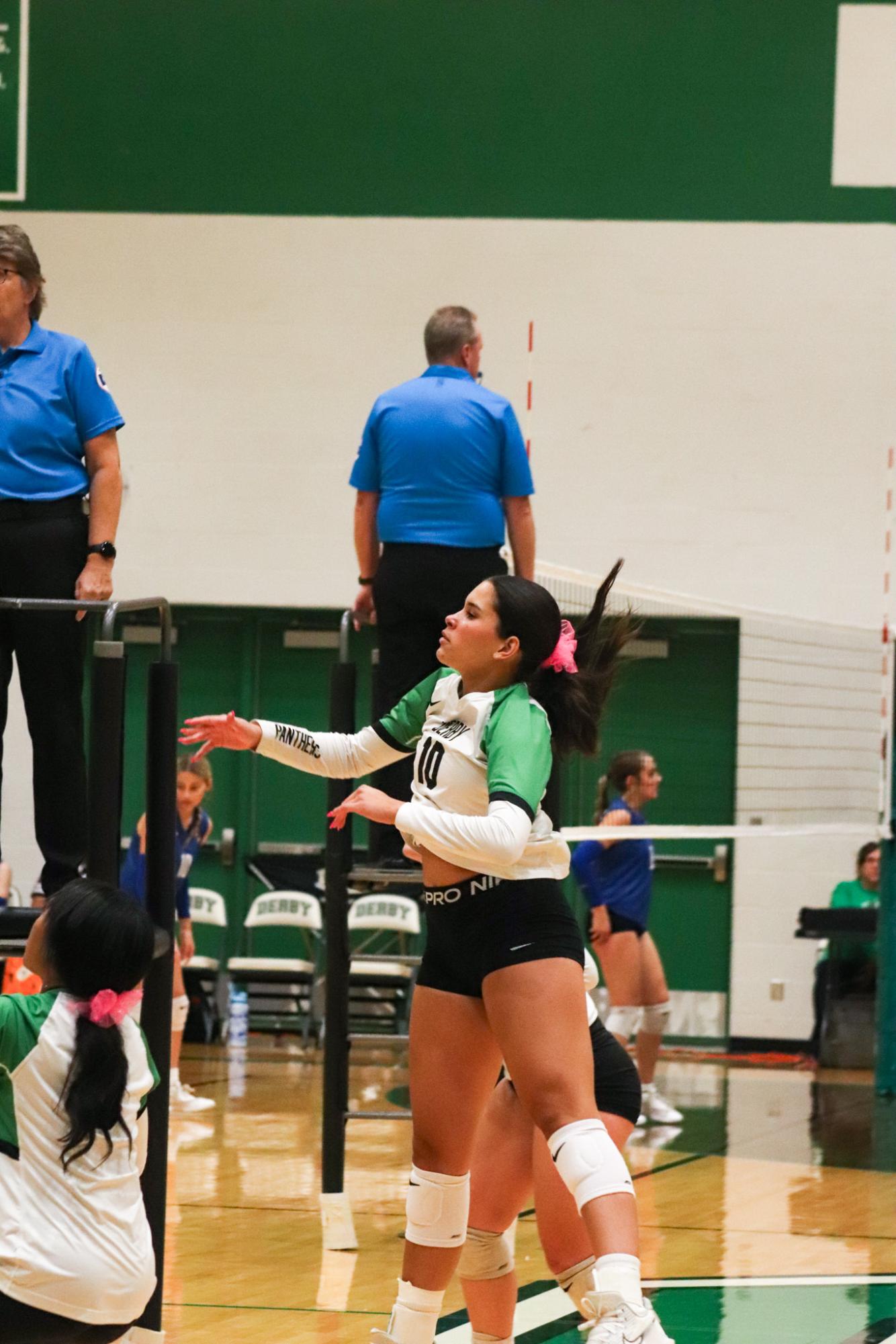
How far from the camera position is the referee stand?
12.8 feet

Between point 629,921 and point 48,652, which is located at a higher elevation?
point 48,652

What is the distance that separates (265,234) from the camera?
540 inches

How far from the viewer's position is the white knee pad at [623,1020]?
9.89 meters

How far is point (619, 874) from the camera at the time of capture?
9953 millimetres

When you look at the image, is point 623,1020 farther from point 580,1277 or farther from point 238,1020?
point 580,1277

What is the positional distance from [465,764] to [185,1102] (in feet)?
21.0

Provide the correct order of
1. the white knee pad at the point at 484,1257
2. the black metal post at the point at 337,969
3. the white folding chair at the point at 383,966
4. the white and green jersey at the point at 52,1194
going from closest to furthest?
the white and green jersey at the point at 52,1194 → the white knee pad at the point at 484,1257 → the black metal post at the point at 337,969 → the white folding chair at the point at 383,966

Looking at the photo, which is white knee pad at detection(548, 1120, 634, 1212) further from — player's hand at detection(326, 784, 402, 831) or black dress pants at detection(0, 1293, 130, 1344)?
black dress pants at detection(0, 1293, 130, 1344)

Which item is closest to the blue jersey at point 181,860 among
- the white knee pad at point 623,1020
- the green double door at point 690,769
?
the white knee pad at point 623,1020

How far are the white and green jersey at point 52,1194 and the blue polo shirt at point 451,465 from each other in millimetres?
2902

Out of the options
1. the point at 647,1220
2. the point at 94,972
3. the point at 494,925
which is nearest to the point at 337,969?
the point at 647,1220

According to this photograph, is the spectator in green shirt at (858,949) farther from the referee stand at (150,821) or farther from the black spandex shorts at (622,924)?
the referee stand at (150,821)

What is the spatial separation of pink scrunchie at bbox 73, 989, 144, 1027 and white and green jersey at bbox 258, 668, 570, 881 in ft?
2.29

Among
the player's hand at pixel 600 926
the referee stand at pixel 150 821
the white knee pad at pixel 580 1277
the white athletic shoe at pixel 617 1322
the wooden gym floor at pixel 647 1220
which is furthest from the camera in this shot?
the player's hand at pixel 600 926
